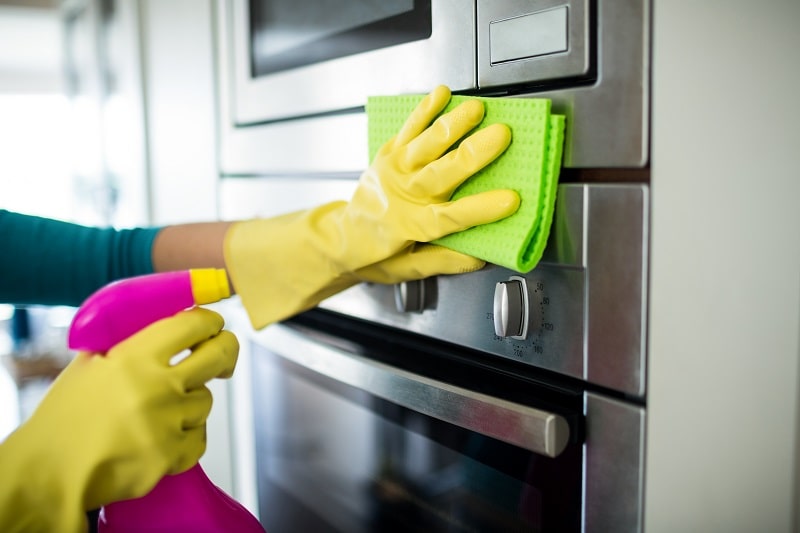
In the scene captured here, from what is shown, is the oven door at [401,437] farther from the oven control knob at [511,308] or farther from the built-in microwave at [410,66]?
the built-in microwave at [410,66]

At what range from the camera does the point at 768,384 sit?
0.55 meters

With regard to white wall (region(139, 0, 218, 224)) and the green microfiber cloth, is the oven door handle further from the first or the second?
white wall (region(139, 0, 218, 224))

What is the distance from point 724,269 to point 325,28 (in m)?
0.58

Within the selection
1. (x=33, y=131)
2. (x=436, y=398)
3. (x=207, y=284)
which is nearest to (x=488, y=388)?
(x=436, y=398)

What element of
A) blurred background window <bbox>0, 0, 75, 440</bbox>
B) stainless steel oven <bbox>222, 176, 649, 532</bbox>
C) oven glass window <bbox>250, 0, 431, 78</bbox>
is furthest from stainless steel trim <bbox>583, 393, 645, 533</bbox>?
blurred background window <bbox>0, 0, 75, 440</bbox>

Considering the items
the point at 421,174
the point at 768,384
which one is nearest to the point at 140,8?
the point at 421,174

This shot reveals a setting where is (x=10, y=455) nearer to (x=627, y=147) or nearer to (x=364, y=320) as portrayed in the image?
(x=364, y=320)

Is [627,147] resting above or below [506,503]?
above

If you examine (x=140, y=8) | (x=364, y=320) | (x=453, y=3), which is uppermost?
(x=140, y=8)

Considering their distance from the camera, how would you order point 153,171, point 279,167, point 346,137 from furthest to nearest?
point 153,171, point 279,167, point 346,137

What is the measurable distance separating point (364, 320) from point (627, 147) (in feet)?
1.52

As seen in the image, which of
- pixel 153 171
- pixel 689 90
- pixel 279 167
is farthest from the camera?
pixel 153 171

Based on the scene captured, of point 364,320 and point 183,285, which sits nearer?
point 183,285

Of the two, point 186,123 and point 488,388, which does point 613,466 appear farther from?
point 186,123
